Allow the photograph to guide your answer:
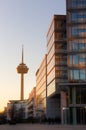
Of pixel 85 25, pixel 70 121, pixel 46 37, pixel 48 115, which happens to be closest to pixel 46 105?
pixel 48 115

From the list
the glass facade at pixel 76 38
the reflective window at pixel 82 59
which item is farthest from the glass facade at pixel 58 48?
the reflective window at pixel 82 59

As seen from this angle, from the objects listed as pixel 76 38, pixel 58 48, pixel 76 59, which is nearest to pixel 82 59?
pixel 76 59

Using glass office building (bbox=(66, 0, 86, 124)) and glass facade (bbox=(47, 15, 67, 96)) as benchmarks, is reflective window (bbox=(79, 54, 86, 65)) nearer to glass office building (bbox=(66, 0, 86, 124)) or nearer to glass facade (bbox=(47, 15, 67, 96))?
glass office building (bbox=(66, 0, 86, 124))

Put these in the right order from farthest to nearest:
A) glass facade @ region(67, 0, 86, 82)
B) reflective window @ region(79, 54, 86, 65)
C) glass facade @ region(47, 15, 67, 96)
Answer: glass facade @ region(47, 15, 67, 96) → reflective window @ region(79, 54, 86, 65) → glass facade @ region(67, 0, 86, 82)

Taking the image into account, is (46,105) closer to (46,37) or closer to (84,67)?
(46,37)

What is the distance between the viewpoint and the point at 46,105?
121 meters

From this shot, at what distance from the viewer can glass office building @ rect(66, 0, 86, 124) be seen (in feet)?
287

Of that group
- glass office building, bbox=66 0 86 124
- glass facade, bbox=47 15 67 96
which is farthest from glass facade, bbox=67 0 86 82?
glass facade, bbox=47 15 67 96

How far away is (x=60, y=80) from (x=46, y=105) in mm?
23410

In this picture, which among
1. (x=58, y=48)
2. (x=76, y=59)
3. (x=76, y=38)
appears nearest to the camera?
(x=76, y=59)

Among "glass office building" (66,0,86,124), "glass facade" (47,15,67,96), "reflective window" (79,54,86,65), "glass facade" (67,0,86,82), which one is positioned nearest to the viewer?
"glass office building" (66,0,86,124)

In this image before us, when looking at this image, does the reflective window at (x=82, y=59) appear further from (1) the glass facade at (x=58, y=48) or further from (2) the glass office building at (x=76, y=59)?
(1) the glass facade at (x=58, y=48)

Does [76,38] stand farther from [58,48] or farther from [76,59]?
[58,48]

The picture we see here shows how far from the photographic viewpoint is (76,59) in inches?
3531
